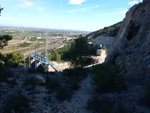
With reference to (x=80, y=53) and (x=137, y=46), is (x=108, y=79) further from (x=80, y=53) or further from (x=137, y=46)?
(x=80, y=53)

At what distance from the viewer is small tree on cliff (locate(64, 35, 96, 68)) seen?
1164 cm

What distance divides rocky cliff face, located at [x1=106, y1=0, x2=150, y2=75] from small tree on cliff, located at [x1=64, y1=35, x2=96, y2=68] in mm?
2139

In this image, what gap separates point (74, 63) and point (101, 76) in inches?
251

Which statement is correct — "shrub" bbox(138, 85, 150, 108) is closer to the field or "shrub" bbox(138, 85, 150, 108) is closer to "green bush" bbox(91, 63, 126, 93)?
"green bush" bbox(91, 63, 126, 93)

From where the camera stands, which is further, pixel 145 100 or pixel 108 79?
pixel 108 79

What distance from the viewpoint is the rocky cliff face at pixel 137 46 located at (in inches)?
297

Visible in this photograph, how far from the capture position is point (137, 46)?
9219mm

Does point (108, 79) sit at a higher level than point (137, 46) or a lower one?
lower

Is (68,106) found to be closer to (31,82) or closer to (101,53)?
(31,82)

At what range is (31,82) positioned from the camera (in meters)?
8.30

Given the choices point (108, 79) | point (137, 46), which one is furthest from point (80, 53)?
point (108, 79)

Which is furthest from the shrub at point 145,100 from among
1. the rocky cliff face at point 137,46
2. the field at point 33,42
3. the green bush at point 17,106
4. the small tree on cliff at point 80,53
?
the field at point 33,42

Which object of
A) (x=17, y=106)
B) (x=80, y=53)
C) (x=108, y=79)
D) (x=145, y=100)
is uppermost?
(x=80, y=53)

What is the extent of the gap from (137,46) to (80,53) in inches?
180
